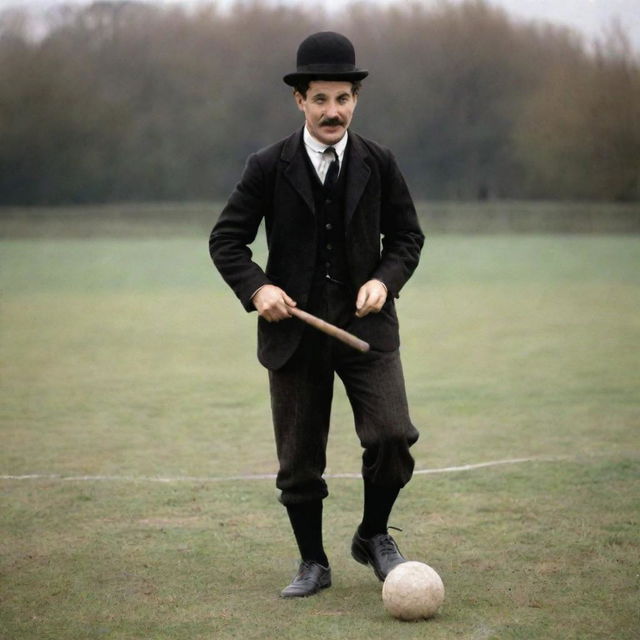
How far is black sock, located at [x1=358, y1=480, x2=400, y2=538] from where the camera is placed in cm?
416

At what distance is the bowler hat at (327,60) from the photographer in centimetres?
391

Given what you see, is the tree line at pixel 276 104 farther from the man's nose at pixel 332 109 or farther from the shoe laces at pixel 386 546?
the man's nose at pixel 332 109

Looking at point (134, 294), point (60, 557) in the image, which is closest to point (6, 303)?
point (134, 294)

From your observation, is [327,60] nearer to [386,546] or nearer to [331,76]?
[331,76]

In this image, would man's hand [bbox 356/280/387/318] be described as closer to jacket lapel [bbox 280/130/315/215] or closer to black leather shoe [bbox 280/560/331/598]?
jacket lapel [bbox 280/130/315/215]

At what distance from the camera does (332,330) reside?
3.71 metres

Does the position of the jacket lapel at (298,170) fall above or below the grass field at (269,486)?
above

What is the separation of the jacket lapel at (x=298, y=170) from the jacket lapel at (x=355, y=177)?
0.12 m

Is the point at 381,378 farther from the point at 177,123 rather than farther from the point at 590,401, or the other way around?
the point at 177,123

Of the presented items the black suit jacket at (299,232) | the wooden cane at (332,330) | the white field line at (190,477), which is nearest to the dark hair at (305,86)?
the black suit jacket at (299,232)

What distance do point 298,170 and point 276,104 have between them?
36.8 metres

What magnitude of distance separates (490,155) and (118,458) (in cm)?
3551

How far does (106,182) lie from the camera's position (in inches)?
1563

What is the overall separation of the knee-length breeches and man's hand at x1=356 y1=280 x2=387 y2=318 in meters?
0.20
